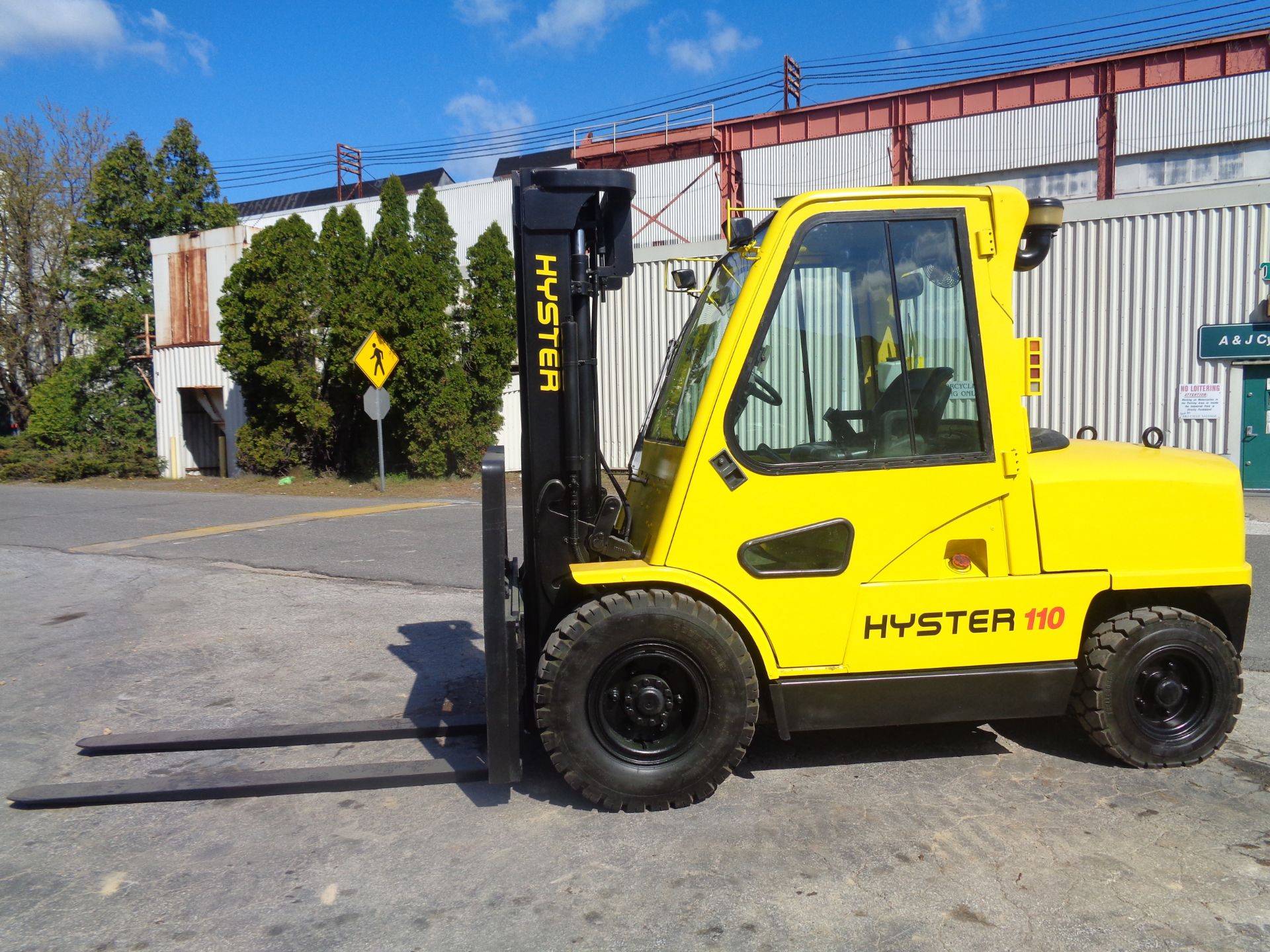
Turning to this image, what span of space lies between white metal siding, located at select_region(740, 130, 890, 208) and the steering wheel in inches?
1151

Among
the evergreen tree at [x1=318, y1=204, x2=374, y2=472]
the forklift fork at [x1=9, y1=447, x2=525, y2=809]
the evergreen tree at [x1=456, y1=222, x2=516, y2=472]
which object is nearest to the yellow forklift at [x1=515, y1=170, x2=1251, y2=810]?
the forklift fork at [x1=9, y1=447, x2=525, y2=809]

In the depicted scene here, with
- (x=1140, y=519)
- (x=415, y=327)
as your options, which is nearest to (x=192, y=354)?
(x=415, y=327)

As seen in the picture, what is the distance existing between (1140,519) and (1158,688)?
2.71 ft

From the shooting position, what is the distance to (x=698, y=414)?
4.07 metres

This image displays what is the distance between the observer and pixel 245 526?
15000mm

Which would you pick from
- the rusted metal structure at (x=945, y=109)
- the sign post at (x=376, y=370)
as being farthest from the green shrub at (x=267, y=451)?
the rusted metal structure at (x=945, y=109)

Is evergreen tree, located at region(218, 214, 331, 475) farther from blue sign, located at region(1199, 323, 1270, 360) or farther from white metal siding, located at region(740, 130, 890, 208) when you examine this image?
blue sign, located at region(1199, 323, 1270, 360)

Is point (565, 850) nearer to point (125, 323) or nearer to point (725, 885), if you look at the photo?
point (725, 885)

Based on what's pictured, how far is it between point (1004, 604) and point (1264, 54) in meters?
31.1

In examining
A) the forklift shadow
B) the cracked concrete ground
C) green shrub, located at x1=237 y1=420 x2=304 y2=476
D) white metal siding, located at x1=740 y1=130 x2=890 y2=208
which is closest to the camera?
the cracked concrete ground

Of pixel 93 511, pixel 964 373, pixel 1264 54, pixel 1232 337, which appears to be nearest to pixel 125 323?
pixel 93 511

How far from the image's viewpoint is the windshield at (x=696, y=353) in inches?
169

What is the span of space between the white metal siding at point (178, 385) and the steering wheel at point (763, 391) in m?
27.8

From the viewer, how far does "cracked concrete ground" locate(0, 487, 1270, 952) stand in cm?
318
